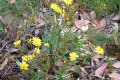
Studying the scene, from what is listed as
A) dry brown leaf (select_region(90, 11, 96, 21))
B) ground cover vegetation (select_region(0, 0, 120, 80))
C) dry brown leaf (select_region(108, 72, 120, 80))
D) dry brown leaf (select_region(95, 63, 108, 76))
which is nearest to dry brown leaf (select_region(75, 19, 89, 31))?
ground cover vegetation (select_region(0, 0, 120, 80))

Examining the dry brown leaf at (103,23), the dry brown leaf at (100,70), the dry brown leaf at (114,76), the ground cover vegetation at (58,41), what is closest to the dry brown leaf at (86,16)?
the ground cover vegetation at (58,41)

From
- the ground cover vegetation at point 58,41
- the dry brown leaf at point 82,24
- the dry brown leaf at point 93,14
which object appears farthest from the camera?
the dry brown leaf at point 93,14

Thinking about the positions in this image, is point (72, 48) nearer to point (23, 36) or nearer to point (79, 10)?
point (23, 36)

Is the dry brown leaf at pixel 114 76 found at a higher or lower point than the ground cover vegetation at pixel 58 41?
lower

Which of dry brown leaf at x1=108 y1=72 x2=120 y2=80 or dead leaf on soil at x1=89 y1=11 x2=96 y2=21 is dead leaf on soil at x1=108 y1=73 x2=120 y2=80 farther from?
dead leaf on soil at x1=89 y1=11 x2=96 y2=21

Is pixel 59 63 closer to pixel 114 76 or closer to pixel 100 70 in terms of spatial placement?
pixel 100 70

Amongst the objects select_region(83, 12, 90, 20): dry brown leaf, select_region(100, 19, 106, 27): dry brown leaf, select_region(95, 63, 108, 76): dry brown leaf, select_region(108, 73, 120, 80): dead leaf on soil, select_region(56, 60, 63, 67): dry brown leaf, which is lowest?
select_region(108, 73, 120, 80): dead leaf on soil

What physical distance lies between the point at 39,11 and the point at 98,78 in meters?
1.36

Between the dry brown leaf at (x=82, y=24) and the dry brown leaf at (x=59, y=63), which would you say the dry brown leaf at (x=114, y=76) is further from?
the dry brown leaf at (x=82, y=24)

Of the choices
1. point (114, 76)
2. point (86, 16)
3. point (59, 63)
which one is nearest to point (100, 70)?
point (114, 76)

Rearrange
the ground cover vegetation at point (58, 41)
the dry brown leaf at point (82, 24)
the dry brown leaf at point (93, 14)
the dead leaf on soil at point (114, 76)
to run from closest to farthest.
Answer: the ground cover vegetation at point (58, 41) → the dead leaf on soil at point (114, 76) → the dry brown leaf at point (82, 24) → the dry brown leaf at point (93, 14)

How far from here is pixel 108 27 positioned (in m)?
2.42

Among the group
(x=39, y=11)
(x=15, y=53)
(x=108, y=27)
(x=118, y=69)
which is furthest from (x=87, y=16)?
(x=15, y=53)

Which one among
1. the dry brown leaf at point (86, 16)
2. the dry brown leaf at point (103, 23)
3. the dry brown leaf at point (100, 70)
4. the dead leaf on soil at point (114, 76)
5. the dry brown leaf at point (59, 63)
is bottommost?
the dead leaf on soil at point (114, 76)
